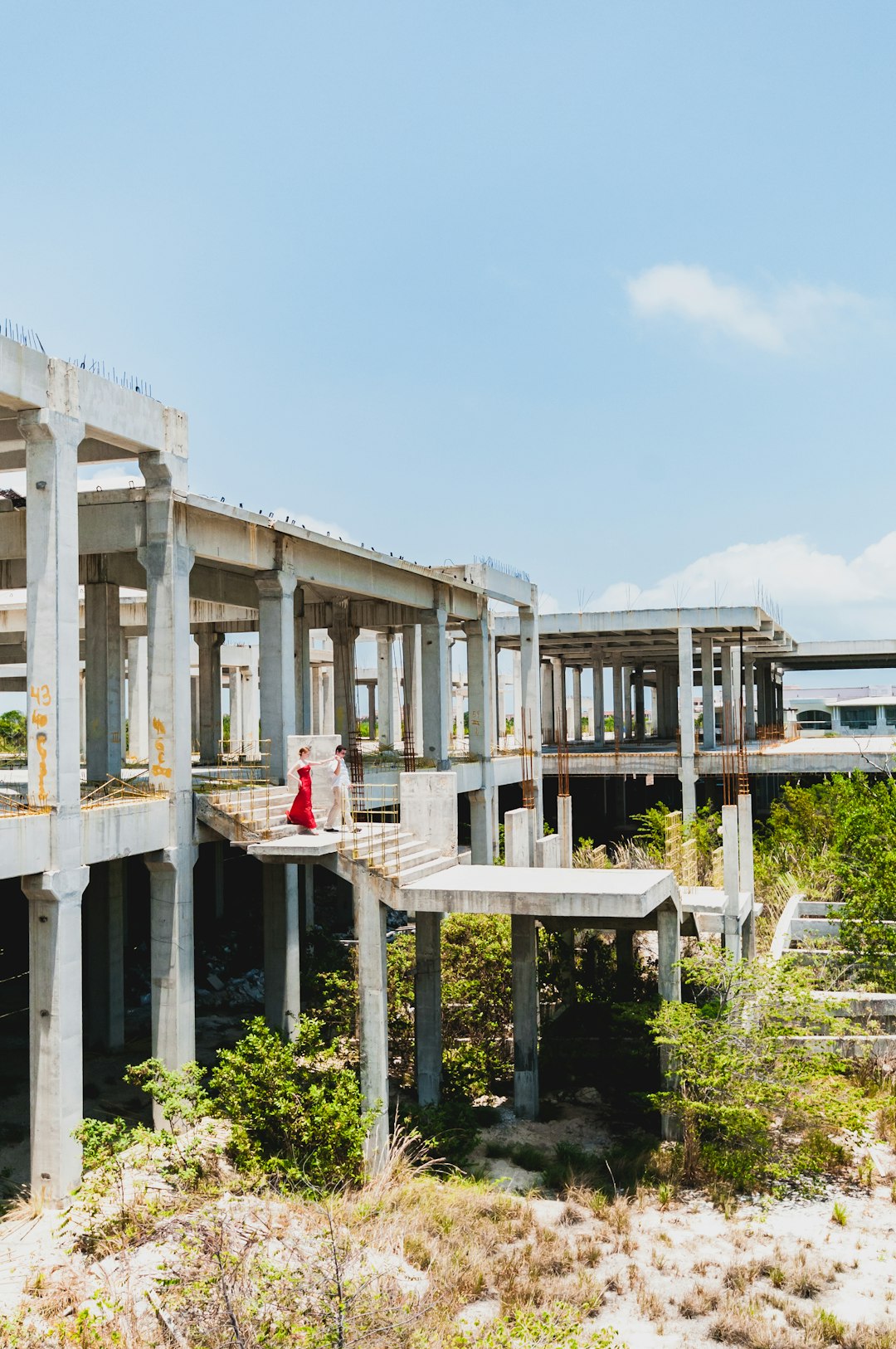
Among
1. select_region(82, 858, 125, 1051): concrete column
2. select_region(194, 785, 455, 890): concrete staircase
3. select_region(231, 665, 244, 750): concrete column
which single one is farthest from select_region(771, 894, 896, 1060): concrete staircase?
select_region(231, 665, 244, 750): concrete column

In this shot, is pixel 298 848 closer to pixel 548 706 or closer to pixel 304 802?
pixel 304 802

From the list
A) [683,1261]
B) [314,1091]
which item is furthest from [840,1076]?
[314,1091]

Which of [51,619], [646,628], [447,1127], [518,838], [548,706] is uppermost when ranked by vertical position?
[646,628]

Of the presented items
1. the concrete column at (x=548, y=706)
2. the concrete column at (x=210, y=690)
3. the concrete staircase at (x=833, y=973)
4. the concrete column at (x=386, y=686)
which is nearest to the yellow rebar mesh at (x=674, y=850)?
the concrete staircase at (x=833, y=973)

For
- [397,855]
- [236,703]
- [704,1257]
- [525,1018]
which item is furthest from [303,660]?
[704,1257]

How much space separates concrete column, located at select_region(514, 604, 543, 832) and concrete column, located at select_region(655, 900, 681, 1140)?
17647 millimetres

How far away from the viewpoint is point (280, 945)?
23.1 metres

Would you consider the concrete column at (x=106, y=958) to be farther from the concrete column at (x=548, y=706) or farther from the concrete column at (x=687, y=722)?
the concrete column at (x=548, y=706)

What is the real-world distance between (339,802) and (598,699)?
120 feet

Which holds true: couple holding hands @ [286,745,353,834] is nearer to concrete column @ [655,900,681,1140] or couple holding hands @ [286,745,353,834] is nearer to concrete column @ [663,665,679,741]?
concrete column @ [655,900,681,1140]

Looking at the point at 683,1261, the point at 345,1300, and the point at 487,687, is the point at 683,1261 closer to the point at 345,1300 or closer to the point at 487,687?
the point at 345,1300

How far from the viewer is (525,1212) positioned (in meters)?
14.9

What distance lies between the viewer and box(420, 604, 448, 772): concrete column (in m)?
31.1

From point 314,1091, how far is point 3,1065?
9.29 metres
